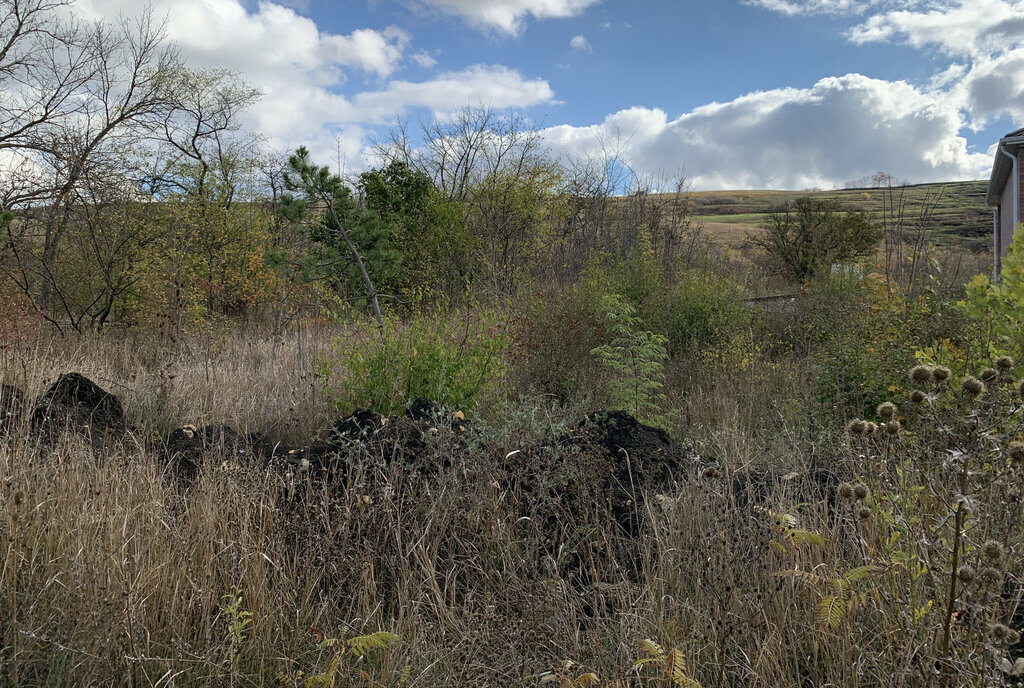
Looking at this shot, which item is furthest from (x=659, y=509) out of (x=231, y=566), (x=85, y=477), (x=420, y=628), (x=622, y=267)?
(x=622, y=267)

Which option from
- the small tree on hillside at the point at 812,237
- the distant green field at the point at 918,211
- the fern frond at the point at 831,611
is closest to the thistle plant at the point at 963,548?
the fern frond at the point at 831,611

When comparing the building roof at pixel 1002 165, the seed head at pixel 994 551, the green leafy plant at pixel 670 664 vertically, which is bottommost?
the green leafy plant at pixel 670 664

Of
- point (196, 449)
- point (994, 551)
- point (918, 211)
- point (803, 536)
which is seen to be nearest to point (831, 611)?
point (803, 536)

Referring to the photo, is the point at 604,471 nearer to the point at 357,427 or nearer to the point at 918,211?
the point at 357,427

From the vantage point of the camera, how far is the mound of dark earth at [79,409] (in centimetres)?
473

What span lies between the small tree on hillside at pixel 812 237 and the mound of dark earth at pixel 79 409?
1742 cm

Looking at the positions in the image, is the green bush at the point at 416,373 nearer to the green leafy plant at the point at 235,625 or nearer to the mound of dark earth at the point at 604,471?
the mound of dark earth at the point at 604,471

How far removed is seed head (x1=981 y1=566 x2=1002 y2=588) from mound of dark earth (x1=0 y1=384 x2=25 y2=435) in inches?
184

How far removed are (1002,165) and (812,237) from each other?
5228 mm

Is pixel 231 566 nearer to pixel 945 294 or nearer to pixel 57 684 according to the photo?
pixel 57 684

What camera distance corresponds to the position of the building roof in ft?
41.2

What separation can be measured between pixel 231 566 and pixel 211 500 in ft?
1.41

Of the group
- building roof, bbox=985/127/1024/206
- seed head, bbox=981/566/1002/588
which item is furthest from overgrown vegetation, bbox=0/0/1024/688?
building roof, bbox=985/127/1024/206

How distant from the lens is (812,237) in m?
19.3
